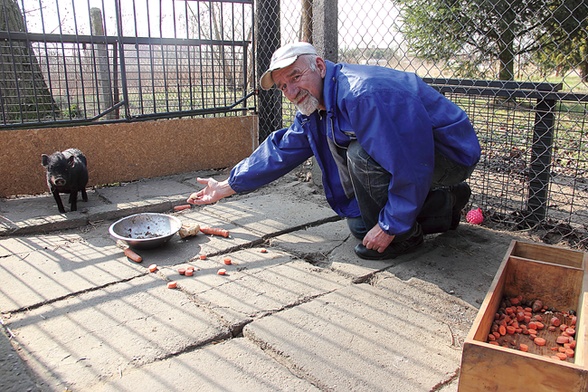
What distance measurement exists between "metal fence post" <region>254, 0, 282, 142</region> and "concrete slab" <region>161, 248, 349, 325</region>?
285 cm

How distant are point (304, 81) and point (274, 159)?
28.4 inches

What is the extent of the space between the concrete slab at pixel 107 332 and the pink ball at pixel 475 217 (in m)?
2.17

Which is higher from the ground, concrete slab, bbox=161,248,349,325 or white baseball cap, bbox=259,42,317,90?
white baseball cap, bbox=259,42,317,90

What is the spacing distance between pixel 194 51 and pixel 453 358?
447 cm

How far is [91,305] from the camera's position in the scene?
8.25ft

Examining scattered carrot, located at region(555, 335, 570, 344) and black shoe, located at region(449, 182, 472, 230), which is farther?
black shoe, located at region(449, 182, 472, 230)

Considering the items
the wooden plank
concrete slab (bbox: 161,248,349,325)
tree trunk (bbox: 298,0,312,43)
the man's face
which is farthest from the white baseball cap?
tree trunk (bbox: 298,0,312,43)

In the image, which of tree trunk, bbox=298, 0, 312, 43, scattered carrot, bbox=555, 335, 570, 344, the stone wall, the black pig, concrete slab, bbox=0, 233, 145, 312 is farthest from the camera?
tree trunk, bbox=298, 0, 312, 43

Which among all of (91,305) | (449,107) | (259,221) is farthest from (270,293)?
(449,107)

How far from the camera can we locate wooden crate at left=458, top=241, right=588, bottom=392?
1560 millimetres

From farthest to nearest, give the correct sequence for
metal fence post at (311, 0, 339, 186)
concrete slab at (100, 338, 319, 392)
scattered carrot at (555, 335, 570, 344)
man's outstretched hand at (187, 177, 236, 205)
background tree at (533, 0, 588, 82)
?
metal fence post at (311, 0, 339, 186) → man's outstretched hand at (187, 177, 236, 205) → background tree at (533, 0, 588, 82) → scattered carrot at (555, 335, 570, 344) → concrete slab at (100, 338, 319, 392)

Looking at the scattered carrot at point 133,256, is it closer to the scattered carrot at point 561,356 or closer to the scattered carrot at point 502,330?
the scattered carrot at point 502,330

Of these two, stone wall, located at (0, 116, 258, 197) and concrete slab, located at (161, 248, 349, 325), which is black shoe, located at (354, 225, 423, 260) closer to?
concrete slab, located at (161, 248, 349, 325)

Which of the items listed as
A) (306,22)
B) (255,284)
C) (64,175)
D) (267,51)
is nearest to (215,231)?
(255,284)
